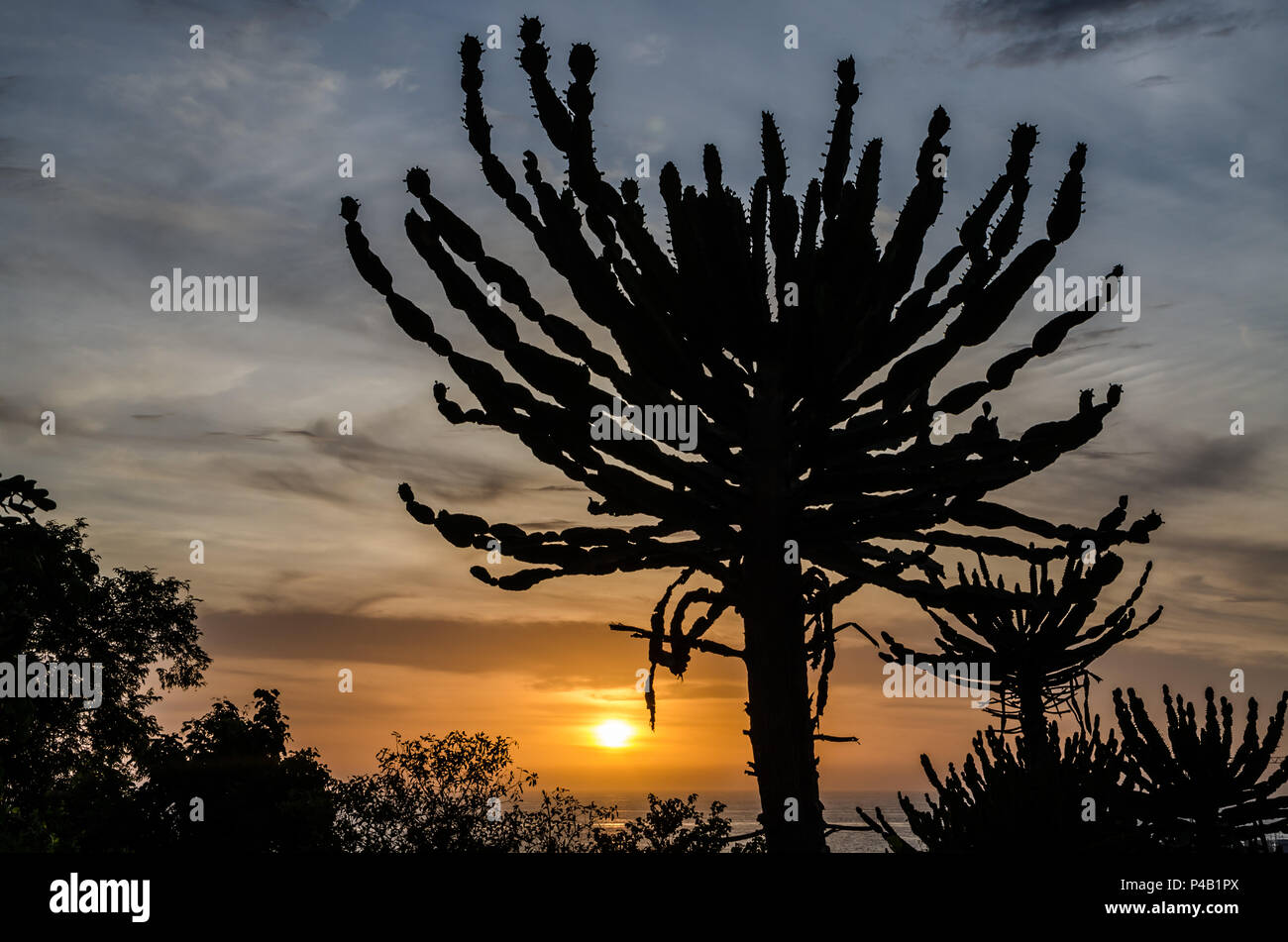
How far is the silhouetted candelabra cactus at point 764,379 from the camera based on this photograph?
→ 5984 millimetres

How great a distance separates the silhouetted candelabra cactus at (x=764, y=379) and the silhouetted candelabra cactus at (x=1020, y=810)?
141 cm

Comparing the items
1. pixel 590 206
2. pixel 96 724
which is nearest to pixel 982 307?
pixel 590 206

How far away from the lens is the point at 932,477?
19.9 feet

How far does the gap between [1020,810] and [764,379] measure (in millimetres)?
3233

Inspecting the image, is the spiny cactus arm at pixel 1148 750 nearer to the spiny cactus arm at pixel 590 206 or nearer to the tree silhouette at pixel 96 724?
the spiny cactus arm at pixel 590 206

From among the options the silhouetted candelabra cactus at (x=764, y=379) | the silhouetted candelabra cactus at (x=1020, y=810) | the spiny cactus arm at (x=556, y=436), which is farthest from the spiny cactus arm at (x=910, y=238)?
the silhouetted candelabra cactus at (x=1020, y=810)

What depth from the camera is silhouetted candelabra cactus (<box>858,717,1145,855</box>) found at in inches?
261

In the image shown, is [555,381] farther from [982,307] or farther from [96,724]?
[96,724]

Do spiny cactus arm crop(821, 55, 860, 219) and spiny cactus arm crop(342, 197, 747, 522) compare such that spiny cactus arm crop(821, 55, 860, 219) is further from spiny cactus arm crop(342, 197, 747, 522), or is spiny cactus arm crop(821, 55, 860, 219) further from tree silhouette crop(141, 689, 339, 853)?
tree silhouette crop(141, 689, 339, 853)

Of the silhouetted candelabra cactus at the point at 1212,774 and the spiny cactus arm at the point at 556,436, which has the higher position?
the spiny cactus arm at the point at 556,436
